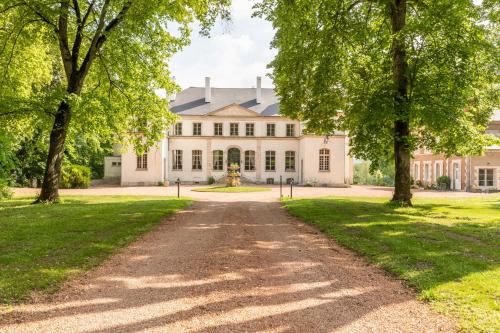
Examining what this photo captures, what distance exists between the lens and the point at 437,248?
8.07 m

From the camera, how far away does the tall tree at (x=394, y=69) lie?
13.2 meters

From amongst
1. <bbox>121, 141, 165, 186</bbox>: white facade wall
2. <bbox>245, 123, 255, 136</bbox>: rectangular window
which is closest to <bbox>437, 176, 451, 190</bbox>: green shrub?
<bbox>245, 123, 255, 136</bbox>: rectangular window

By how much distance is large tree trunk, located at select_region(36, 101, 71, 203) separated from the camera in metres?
16.4

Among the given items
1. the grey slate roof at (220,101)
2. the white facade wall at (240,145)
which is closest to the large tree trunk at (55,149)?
the white facade wall at (240,145)

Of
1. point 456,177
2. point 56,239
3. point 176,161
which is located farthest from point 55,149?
point 456,177

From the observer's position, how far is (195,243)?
8.68 m

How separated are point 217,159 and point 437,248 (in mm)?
35409

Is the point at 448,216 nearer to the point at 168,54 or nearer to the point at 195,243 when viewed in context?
the point at 195,243

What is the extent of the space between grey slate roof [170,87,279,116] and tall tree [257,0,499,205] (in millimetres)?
25509

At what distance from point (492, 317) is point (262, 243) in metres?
4.96

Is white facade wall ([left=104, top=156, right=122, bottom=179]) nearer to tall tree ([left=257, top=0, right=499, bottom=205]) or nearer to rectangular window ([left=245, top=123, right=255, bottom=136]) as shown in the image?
rectangular window ([left=245, top=123, right=255, bottom=136])

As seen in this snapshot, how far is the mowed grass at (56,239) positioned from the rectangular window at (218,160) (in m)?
27.2

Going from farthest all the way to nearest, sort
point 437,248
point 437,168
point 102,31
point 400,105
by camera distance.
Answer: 1. point 437,168
2. point 102,31
3. point 400,105
4. point 437,248

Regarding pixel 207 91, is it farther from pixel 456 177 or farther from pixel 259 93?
pixel 456 177
